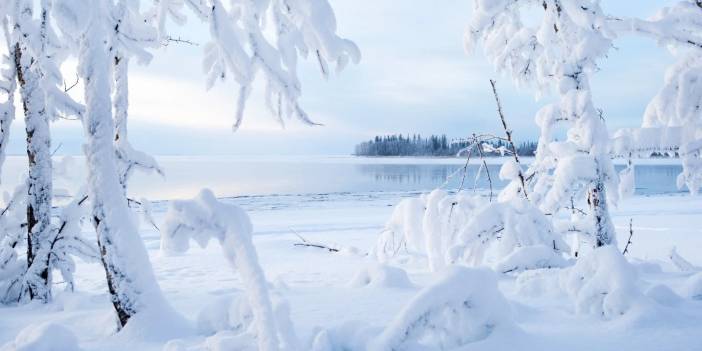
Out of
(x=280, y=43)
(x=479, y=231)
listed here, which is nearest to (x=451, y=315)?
(x=280, y=43)

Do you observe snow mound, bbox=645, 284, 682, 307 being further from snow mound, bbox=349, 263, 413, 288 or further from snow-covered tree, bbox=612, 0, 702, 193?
snow mound, bbox=349, 263, 413, 288

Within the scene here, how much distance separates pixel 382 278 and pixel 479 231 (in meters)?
1.36

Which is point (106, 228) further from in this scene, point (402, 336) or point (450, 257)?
point (450, 257)

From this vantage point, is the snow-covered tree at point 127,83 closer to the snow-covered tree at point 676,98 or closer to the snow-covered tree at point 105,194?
the snow-covered tree at point 105,194

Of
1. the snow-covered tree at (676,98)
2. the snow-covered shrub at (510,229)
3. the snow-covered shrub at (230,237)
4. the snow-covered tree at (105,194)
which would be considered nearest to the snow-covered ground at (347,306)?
the snow-covered tree at (105,194)

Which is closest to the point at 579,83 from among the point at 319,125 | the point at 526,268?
the point at 526,268

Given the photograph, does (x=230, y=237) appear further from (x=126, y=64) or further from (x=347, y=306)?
(x=126, y=64)

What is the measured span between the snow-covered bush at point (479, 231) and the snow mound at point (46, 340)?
3.62 m

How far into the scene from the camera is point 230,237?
6.69 feet

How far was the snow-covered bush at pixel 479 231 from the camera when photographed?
15.1 feet

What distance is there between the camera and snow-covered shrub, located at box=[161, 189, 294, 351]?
6.59 feet

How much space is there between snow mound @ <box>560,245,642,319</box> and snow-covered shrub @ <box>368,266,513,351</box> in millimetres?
894

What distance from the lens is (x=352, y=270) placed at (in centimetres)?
701

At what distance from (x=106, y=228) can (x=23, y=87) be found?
2.66 meters
